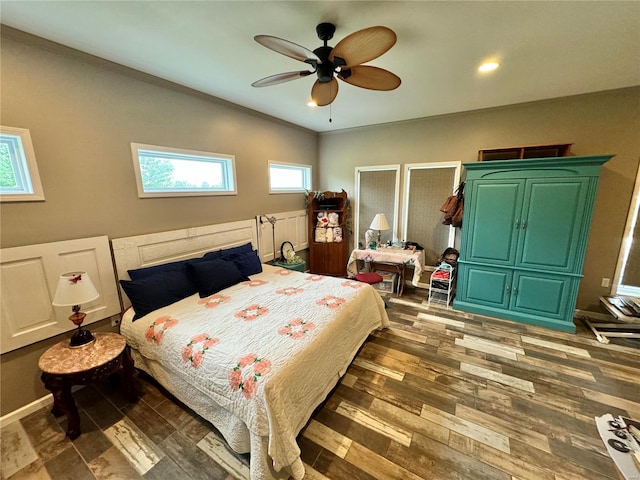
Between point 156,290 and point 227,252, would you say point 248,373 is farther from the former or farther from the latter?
point 227,252

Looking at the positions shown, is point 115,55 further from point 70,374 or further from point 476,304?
point 476,304

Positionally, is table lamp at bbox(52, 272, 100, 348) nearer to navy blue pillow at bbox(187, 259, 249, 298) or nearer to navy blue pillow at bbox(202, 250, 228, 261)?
navy blue pillow at bbox(187, 259, 249, 298)

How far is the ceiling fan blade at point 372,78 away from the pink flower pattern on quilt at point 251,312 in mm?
1872

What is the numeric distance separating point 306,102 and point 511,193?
2710mm

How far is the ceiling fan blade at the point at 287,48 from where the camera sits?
129 cm

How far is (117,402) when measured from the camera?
192 cm

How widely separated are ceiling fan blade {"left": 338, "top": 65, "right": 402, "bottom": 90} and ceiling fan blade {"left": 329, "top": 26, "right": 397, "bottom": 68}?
0.36 feet

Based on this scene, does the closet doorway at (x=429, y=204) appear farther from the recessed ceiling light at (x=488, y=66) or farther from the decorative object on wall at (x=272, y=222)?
the decorative object on wall at (x=272, y=222)

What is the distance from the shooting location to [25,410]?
6.00ft

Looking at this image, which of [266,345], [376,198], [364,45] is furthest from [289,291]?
[376,198]

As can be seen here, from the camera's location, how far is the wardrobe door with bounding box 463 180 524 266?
2927 millimetres

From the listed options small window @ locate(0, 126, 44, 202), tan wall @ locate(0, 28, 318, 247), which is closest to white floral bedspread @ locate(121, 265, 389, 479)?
tan wall @ locate(0, 28, 318, 247)

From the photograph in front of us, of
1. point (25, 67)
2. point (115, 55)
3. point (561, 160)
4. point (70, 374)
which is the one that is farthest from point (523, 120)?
point (70, 374)

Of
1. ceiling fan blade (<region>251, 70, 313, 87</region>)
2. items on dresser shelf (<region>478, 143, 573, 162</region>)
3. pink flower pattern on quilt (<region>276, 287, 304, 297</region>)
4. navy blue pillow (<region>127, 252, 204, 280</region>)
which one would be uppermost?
ceiling fan blade (<region>251, 70, 313, 87</region>)
